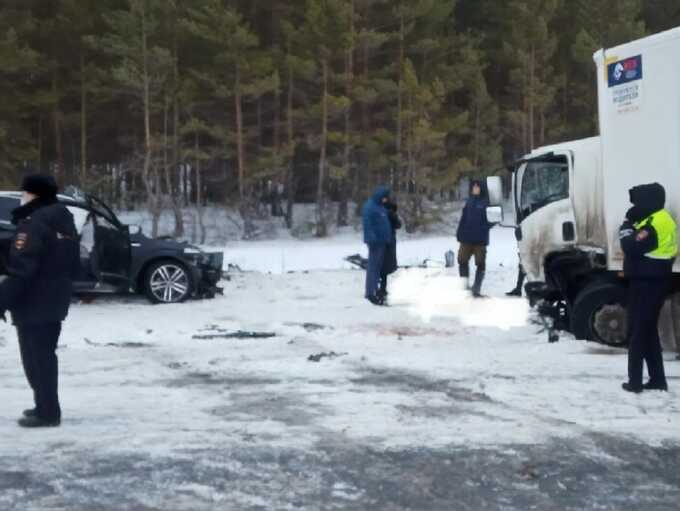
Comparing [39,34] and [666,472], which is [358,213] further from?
[666,472]

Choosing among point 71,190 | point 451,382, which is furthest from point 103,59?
point 451,382

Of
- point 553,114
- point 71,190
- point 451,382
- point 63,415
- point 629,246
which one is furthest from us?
point 553,114

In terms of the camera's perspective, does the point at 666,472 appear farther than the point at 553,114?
No

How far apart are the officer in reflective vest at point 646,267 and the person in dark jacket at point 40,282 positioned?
430 cm

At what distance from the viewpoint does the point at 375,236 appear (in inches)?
584

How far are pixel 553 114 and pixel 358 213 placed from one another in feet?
31.8

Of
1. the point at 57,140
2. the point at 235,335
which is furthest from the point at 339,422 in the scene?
the point at 57,140

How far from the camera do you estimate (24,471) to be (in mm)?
5906

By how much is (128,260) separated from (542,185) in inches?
247

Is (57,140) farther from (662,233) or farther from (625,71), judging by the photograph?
(662,233)

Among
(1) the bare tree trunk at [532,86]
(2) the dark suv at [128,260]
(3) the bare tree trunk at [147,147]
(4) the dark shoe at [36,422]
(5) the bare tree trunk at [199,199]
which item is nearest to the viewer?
(4) the dark shoe at [36,422]

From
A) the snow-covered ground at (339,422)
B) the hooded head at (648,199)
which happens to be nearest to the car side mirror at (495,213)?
the snow-covered ground at (339,422)

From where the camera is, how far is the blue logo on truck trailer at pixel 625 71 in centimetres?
965

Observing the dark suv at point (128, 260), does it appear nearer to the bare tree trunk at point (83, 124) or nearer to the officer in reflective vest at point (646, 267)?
the officer in reflective vest at point (646, 267)
